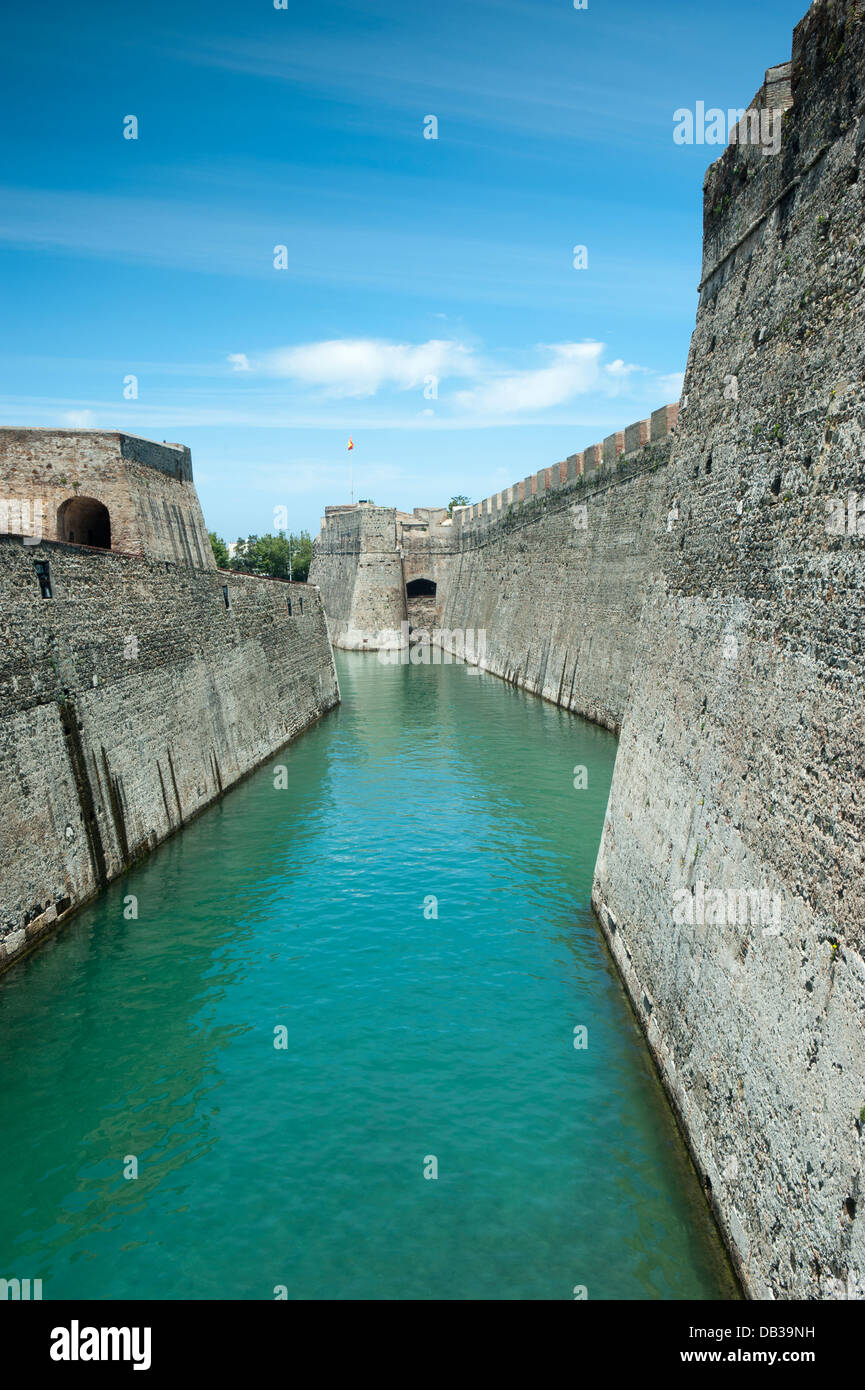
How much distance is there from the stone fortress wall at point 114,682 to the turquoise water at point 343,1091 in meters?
0.97

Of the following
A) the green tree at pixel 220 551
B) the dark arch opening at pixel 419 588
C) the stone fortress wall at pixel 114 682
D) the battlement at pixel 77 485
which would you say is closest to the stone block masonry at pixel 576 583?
the stone fortress wall at pixel 114 682

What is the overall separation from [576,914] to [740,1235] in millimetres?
6168

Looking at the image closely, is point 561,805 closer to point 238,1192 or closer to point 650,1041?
point 650,1041

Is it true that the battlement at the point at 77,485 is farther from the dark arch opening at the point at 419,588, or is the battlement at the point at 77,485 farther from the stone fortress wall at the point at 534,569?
the dark arch opening at the point at 419,588

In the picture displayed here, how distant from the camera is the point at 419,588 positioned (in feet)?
176

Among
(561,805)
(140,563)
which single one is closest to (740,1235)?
(561,805)

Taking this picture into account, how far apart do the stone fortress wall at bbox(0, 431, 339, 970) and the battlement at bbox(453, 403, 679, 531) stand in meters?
9.49

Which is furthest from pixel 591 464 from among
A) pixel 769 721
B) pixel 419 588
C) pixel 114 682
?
pixel 419 588

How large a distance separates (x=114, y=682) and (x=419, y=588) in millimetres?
40839

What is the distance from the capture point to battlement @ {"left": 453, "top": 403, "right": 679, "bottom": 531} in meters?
20.9

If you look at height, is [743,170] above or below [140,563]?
above

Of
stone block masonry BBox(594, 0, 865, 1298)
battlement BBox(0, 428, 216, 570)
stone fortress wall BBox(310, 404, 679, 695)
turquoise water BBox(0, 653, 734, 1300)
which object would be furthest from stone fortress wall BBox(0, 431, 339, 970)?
stone fortress wall BBox(310, 404, 679, 695)

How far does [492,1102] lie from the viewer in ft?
25.7
